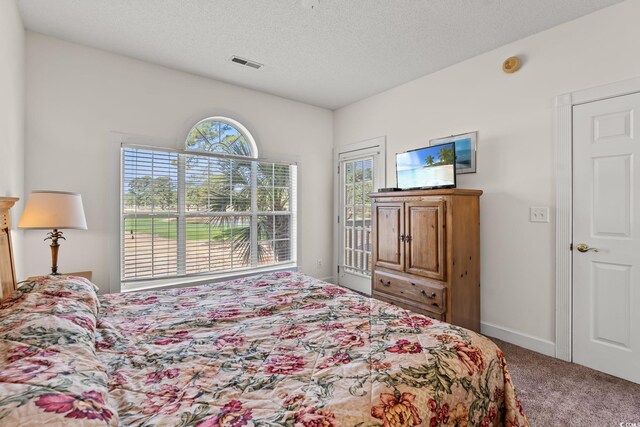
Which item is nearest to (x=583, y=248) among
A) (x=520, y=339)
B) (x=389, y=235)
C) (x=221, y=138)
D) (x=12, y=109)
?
(x=520, y=339)

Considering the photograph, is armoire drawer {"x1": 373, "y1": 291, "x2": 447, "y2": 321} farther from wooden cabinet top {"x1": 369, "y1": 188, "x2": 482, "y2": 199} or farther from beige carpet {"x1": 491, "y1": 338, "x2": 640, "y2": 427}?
wooden cabinet top {"x1": 369, "y1": 188, "x2": 482, "y2": 199}

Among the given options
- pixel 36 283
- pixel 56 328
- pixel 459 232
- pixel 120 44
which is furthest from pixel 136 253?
pixel 459 232

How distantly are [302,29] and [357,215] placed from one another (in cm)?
249

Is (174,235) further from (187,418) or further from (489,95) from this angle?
(489,95)

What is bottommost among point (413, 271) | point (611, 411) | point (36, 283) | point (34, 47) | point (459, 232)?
point (611, 411)

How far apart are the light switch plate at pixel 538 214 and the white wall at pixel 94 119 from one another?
3269 mm

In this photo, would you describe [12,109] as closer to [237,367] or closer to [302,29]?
[302,29]

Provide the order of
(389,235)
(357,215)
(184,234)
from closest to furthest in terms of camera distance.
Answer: (389,235), (184,234), (357,215)

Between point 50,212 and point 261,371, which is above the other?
point 50,212

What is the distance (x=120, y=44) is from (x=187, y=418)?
131 inches

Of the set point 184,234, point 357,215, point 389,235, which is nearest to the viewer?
point 389,235

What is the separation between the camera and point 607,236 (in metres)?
2.37

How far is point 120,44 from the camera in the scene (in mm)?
2936

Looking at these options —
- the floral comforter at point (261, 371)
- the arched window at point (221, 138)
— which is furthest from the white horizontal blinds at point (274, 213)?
the floral comforter at point (261, 371)
